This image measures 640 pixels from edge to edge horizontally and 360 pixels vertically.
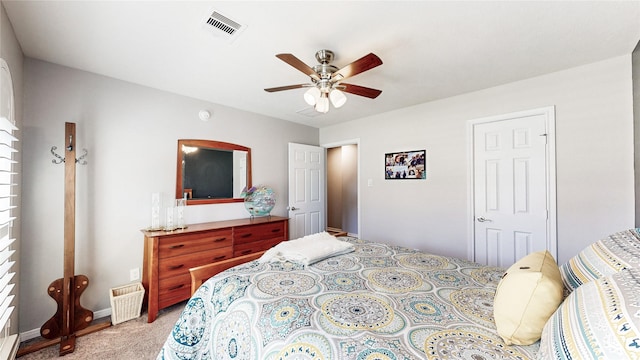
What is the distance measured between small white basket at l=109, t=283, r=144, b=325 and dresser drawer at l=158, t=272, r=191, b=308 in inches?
8.3

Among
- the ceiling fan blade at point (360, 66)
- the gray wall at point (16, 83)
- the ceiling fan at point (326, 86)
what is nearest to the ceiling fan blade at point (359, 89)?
the ceiling fan at point (326, 86)

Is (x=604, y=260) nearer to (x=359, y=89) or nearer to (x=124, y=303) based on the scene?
(x=359, y=89)

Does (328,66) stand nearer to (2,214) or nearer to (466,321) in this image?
(466,321)

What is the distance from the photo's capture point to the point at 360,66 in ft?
5.53

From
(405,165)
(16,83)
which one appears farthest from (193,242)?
(405,165)

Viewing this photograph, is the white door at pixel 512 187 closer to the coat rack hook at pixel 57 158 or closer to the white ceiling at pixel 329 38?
the white ceiling at pixel 329 38

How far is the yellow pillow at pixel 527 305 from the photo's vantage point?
881 mm

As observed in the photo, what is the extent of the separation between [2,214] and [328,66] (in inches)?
85.5

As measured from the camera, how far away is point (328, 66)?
6.45 feet

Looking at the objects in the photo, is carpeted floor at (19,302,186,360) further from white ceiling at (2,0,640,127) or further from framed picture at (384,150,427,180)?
framed picture at (384,150,427,180)

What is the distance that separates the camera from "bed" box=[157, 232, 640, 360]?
2.75 ft

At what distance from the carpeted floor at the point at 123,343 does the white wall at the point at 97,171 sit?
377 mm

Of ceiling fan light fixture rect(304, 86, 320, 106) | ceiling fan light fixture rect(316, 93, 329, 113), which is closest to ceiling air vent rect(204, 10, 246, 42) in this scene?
ceiling fan light fixture rect(304, 86, 320, 106)

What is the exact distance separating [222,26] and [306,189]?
111 inches
